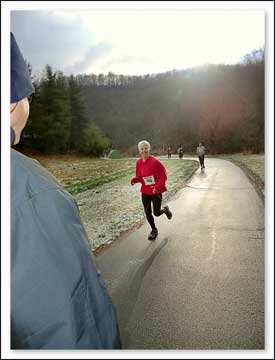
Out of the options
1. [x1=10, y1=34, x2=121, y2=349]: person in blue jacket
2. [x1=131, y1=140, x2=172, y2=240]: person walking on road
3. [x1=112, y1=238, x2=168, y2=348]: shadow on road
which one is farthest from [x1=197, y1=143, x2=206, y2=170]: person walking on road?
[x1=10, y1=34, x2=121, y2=349]: person in blue jacket

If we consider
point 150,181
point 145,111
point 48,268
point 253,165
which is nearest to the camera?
point 48,268

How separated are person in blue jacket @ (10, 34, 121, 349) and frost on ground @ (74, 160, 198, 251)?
746mm

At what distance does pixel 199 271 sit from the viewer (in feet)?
4.77

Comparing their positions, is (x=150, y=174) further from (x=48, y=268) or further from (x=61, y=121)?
(x=48, y=268)

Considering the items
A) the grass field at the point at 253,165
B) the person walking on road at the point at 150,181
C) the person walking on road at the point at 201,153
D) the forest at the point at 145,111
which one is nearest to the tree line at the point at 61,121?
the forest at the point at 145,111

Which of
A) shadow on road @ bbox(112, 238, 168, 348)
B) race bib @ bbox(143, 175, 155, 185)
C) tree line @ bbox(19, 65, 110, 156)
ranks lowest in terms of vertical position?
shadow on road @ bbox(112, 238, 168, 348)

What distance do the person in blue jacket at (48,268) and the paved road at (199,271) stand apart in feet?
1.96

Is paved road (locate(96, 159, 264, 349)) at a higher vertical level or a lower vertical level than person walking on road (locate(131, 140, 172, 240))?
lower

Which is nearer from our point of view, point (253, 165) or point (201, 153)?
point (253, 165)

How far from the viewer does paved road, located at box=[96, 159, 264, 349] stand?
1.29 meters

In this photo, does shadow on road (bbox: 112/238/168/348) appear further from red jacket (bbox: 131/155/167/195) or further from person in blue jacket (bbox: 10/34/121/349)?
person in blue jacket (bbox: 10/34/121/349)

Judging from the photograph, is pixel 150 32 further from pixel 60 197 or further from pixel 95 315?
pixel 95 315

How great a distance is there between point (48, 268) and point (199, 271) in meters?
0.87

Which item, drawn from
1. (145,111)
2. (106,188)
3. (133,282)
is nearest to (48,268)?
(133,282)
